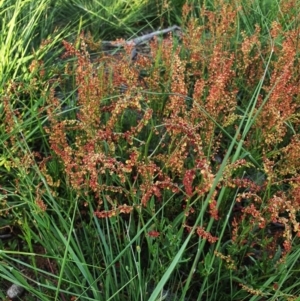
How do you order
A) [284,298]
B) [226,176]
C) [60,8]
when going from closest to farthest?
1. [226,176]
2. [284,298]
3. [60,8]

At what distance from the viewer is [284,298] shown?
59.3 inches

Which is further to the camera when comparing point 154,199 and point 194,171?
point 154,199

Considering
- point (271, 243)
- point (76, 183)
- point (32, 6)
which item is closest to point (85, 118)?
point (76, 183)

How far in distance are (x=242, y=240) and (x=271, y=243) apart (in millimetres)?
222

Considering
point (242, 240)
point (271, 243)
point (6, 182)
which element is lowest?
point (271, 243)

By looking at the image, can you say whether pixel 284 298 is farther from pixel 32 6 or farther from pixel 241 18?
pixel 32 6

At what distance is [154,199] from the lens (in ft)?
5.99

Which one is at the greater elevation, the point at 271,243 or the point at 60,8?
the point at 60,8

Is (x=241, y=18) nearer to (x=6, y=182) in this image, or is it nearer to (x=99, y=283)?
(x=6, y=182)

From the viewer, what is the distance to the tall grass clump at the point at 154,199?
1.43m

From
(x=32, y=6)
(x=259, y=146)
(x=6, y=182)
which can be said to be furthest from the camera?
(x=32, y=6)

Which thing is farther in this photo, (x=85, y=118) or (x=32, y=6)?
(x=32, y=6)

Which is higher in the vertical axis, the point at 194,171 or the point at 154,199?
the point at 194,171

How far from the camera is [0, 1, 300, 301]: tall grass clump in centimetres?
143
